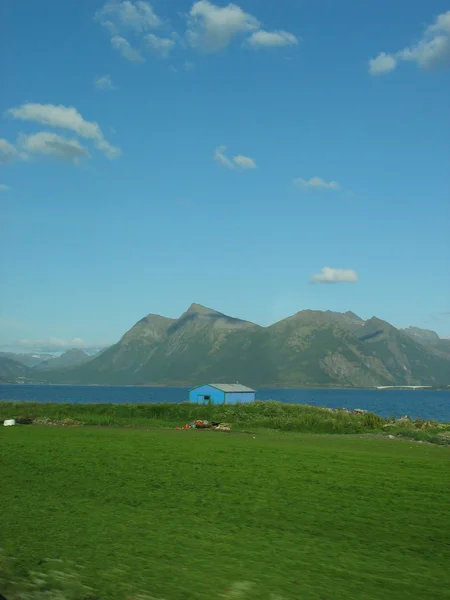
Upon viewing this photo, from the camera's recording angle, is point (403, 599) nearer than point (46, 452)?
Yes

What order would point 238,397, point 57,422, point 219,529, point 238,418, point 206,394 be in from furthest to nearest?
point 206,394, point 238,397, point 238,418, point 57,422, point 219,529

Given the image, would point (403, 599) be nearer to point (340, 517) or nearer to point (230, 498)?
point (340, 517)

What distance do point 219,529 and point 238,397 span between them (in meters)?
75.6

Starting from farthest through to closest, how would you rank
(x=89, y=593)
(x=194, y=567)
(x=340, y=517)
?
(x=340, y=517), (x=194, y=567), (x=89, y=593)

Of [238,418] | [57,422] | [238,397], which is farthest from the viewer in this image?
[238,397]

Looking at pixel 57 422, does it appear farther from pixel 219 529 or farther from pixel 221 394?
pixel 219 529

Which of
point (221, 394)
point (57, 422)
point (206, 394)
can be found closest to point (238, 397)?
point (221, 394)

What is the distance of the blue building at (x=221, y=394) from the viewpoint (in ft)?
286

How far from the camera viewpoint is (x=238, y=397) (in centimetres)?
8906

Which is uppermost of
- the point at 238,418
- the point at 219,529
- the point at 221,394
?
the point at 221,394

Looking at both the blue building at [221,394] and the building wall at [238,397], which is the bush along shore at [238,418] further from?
the blue building at [221,394]

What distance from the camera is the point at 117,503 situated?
16.3 meters

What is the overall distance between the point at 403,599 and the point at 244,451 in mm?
20513

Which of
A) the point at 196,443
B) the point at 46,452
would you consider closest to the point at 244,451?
the point at 196,443
